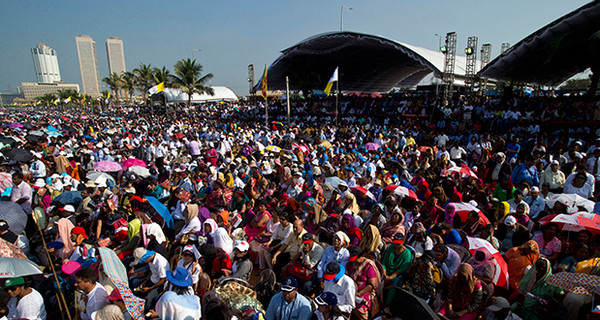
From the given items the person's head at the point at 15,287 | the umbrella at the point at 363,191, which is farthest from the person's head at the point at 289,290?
the umbrella at the point at 363,191

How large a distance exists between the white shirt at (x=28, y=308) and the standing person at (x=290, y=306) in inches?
99.4

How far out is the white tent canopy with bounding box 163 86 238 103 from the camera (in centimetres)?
4888

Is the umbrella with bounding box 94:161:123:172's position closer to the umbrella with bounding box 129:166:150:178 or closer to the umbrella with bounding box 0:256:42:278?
the umbrella with bounding box 129:166:150:178

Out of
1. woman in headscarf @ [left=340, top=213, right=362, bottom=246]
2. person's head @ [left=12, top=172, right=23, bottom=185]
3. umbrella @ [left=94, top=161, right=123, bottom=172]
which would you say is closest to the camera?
woman in headscarf @ [left=340, top=213, right=362, bottom=246]

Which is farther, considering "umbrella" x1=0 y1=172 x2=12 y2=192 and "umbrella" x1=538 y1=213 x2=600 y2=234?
"umbrella" x1=0 y1=172 x2=12 y2=192

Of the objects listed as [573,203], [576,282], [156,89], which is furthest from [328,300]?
[156,89]

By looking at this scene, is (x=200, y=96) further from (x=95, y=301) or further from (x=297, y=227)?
(x=95, y=301)

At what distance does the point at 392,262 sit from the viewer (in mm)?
3932

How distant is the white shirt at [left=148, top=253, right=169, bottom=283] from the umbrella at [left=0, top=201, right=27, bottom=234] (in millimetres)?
3135

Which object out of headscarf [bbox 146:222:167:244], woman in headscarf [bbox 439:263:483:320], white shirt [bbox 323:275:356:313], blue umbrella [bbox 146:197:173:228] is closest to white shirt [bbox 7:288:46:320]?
headscarf [bbox 146:222:167:244]

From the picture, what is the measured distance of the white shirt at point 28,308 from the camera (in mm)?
3275

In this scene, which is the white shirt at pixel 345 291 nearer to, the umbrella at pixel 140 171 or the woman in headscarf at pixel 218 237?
the woman in headscarf at pixel 218 237

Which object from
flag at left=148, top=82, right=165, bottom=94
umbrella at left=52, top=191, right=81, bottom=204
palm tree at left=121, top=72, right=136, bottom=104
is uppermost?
palm tree at left=121, top=72, right=136, bottom=104

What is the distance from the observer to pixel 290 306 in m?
3.23
